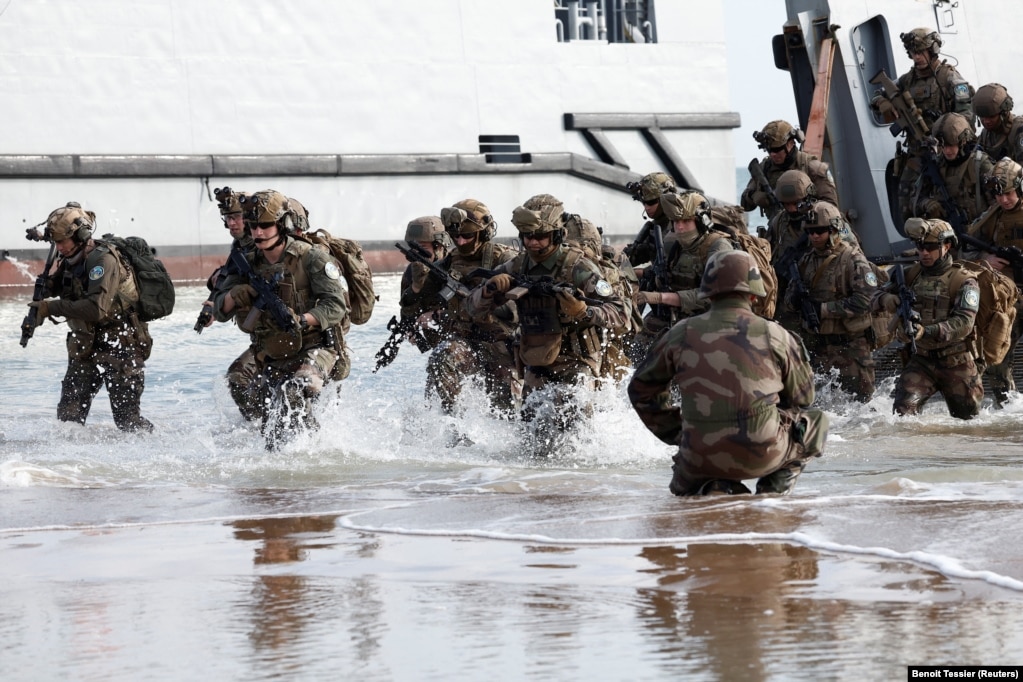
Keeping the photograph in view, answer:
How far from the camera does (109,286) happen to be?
10.1 metres

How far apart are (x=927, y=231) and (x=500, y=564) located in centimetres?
496

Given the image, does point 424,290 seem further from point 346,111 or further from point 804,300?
point 346,111

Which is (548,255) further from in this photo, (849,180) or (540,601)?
(849,180)

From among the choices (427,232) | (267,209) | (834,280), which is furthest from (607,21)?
(267,209)

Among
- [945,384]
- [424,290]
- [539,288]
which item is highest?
[424,290]

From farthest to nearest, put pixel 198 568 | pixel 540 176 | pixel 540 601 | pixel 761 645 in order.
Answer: pixel 540 176
pixel 198 568
pixel 540 601
pixel 761 645

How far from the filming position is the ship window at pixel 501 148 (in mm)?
22734

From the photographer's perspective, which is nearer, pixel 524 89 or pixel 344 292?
pixel 344 292

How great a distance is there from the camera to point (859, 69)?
15.8m

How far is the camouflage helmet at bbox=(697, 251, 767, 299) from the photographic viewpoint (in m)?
6.15

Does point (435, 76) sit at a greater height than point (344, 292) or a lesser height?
greater

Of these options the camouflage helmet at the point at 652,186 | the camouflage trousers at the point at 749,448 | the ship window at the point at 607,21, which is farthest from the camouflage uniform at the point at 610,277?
the ship window at the point at 607,21

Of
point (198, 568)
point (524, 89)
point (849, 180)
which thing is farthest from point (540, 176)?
point (198, 568)

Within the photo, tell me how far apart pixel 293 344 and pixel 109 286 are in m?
1.44
